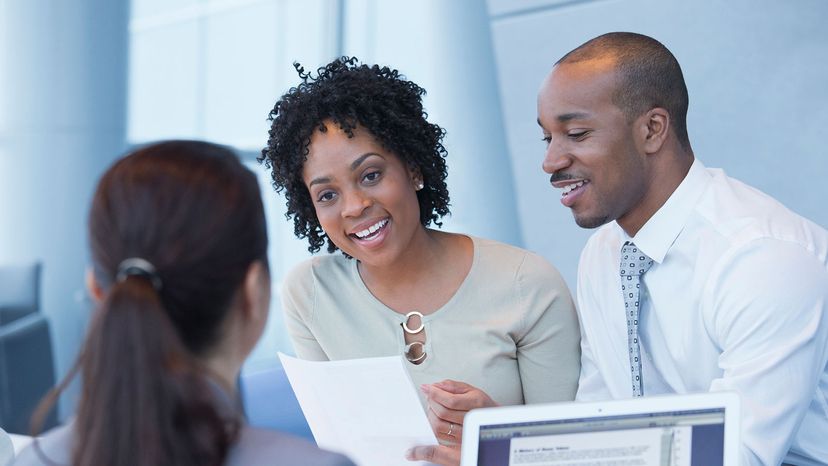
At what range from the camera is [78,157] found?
13.9 feet

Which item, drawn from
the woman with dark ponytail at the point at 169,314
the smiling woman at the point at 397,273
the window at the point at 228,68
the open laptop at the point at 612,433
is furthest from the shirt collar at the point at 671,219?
the window at the point at 228,68

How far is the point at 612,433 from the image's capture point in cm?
122

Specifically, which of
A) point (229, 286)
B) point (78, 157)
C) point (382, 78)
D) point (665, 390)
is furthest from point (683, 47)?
point (229, 286)

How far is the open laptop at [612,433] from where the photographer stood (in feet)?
3.92

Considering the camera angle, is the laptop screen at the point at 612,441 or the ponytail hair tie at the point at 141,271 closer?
the ponytail hair tie at the point at 141,271

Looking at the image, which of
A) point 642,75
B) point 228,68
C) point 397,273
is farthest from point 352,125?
point 228,68

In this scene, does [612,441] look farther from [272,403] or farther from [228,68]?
[228,68]

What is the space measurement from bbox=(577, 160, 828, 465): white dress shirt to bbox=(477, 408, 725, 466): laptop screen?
0.47 metres

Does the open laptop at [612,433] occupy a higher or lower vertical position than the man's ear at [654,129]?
lower

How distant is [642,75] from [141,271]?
1.25 m

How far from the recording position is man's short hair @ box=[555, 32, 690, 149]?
1.92 metres

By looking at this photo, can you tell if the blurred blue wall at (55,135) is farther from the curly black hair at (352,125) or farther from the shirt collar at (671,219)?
the shirt collar at (671,219)

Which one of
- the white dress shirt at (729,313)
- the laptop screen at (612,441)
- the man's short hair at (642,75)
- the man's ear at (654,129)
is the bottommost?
the laptop screen at (612,441)

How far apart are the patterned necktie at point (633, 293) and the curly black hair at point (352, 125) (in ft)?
1.70
